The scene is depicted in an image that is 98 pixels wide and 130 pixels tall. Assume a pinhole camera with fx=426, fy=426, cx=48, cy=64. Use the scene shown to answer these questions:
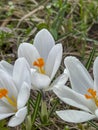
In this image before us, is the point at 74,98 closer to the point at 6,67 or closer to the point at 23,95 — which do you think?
the point at 23,95

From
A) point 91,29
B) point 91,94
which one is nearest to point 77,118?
point 91,94

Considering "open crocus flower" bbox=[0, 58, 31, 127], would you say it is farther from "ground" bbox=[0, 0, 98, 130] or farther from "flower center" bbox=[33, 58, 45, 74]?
"ground" bbox=[0, 0, 98, 130]

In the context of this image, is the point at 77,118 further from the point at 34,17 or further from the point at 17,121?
the point at 34,17

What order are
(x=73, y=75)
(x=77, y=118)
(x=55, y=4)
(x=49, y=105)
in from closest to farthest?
(x=77, y=118)
(x=73, y=75)
(x=49, y=105)
(x=55, y=4)

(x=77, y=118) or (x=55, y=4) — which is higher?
A: (x=55, y=4)

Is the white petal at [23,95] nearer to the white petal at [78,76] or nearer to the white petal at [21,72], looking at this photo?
the white petal at [21,72]

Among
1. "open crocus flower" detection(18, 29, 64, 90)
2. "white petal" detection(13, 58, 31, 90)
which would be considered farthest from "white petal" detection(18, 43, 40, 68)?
"white petal" detection(13, 58, 31, 90)
